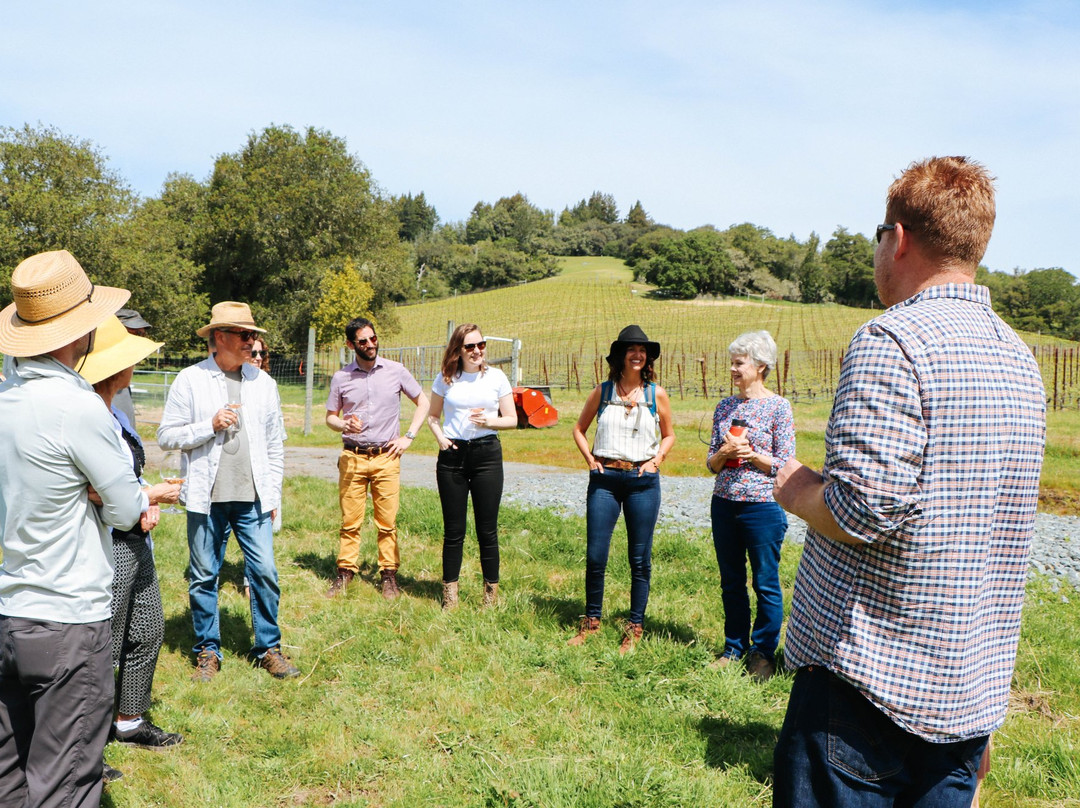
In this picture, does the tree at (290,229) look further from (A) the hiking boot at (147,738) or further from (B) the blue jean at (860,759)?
(B) the blue jean at (860,759)

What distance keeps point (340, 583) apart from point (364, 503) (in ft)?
2.18

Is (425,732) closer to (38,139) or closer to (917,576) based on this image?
(917,576)

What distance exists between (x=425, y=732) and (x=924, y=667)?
2845mm

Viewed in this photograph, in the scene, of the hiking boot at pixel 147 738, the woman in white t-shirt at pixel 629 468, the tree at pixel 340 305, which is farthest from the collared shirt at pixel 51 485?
the tree at pixel 340 305

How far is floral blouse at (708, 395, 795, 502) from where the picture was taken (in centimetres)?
461

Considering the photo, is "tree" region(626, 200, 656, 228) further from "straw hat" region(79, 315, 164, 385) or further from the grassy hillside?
"straw hat" region(79, 315, 164, 385)

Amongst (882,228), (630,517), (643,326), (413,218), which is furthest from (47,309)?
(413,218)

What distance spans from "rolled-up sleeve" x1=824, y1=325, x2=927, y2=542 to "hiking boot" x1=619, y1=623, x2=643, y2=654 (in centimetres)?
340

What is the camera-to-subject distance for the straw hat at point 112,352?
10.5ft

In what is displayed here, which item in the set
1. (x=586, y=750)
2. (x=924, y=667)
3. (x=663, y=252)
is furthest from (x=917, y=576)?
(x=663, y=252)

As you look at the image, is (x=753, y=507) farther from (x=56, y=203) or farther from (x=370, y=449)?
(x=56, y=203)

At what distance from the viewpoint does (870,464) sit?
1.78 m

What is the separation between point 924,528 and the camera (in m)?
1.80

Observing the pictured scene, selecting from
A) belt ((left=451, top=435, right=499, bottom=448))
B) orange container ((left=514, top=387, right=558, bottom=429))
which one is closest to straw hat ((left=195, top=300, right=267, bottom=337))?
belt ((left=451, top=435, right=499, bottom=448))
